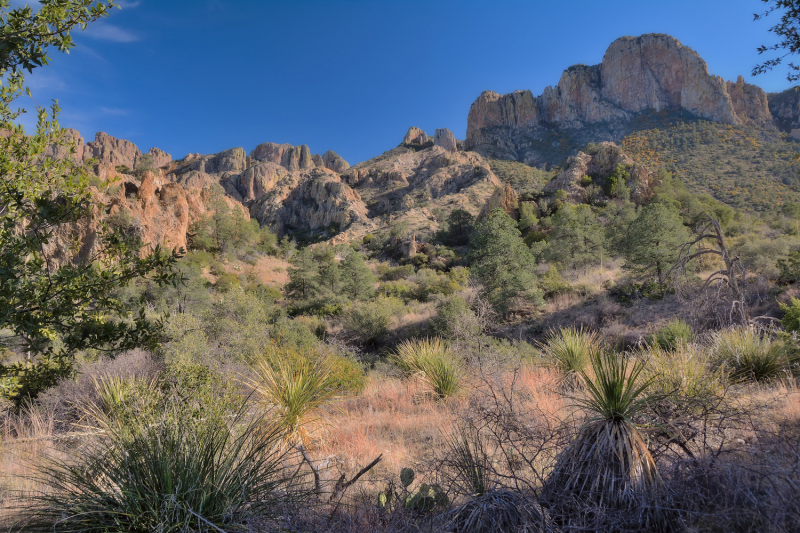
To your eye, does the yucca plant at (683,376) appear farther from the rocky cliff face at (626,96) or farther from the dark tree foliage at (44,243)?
the rocky cliff face at (626,96)

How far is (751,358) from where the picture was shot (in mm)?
5141

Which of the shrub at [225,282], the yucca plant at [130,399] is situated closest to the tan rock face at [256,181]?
the shrub at [225,282]

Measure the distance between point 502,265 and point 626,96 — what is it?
81.5 metres

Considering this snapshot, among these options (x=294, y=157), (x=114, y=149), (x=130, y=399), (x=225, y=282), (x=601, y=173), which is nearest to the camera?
(x=130, y=399)

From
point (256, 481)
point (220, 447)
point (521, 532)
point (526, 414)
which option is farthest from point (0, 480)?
point (526, 414)

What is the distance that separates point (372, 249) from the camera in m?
39.8

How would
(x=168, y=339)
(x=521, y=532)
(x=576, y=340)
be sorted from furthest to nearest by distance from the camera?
(x=168, y=339) → (x=576, y=340) → (x=521, y=532)

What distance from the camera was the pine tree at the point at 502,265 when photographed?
51.4 ft

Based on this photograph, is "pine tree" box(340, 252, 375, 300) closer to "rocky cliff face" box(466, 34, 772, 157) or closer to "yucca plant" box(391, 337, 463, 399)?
"yucca plant" box(391, 337, 463, 399)

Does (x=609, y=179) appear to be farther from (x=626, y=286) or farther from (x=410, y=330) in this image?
(x=410, y=330)

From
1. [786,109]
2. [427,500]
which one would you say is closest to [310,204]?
[427,500]

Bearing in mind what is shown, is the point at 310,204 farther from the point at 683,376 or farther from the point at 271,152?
the point at 683,376

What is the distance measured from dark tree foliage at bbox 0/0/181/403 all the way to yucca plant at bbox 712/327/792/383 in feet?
22.9

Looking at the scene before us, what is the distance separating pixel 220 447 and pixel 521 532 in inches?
89.8
